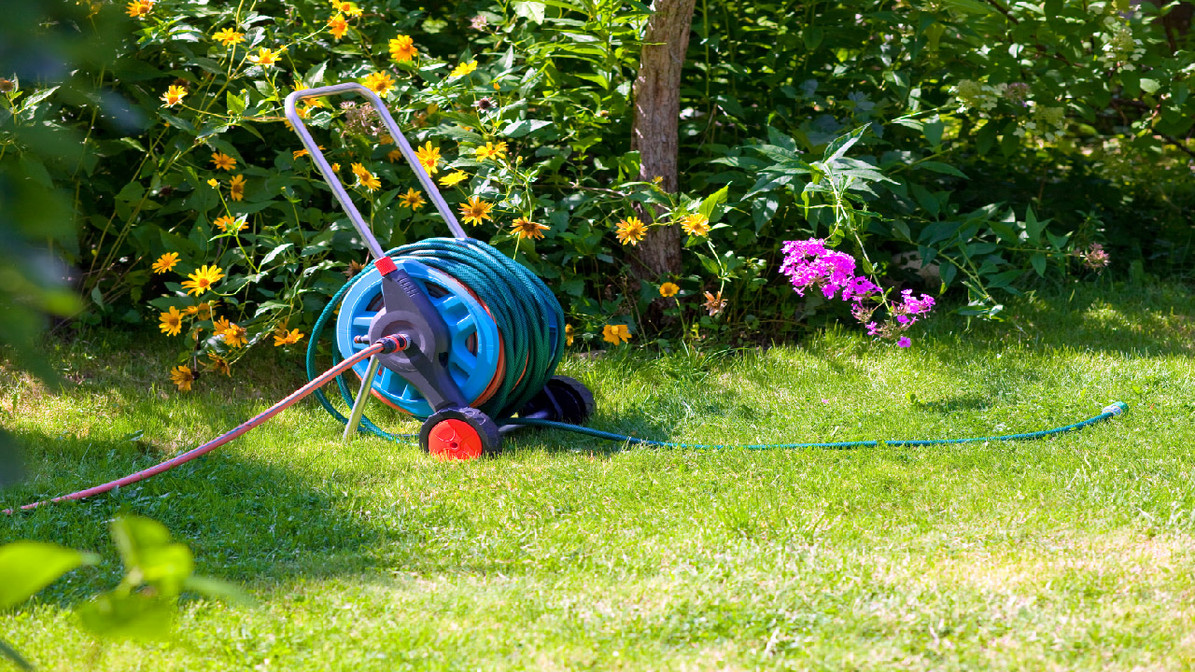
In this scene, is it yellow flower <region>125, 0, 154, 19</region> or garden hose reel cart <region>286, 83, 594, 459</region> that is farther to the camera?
garden hose reel cart <region>286, 83, 594, 459</region>

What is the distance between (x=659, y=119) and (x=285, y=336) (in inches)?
69.7

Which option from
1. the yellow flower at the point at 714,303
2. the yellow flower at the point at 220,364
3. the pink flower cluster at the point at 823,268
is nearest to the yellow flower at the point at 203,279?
the yellow flower at the point at 220,364

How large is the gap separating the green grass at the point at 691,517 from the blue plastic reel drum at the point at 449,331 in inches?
7.9

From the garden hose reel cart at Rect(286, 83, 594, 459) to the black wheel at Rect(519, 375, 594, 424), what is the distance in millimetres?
191

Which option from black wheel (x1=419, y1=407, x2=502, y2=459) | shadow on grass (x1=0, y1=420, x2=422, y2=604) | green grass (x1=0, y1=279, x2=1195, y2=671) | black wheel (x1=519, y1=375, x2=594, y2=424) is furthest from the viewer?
black wheel (x1=519, y1=375, x2=594, y2=424)

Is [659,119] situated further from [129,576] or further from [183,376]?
[129,576]

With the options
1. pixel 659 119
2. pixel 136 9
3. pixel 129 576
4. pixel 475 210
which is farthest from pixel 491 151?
pixel 129 576

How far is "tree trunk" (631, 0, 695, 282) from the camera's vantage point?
452cm

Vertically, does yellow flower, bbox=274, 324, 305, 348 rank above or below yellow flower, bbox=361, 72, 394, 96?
below

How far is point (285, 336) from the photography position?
419cm

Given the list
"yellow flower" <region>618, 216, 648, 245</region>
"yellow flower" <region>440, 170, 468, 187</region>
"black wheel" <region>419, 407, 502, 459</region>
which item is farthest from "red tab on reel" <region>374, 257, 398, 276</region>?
"yellow flower" <region>618, 216, 648, 245</region>

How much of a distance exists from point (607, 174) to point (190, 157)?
70.4 inches

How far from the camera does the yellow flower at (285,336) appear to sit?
4168 mm

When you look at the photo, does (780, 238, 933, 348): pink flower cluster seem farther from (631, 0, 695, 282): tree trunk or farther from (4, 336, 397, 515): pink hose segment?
(4, 336, 397, 515): pink hose segment
